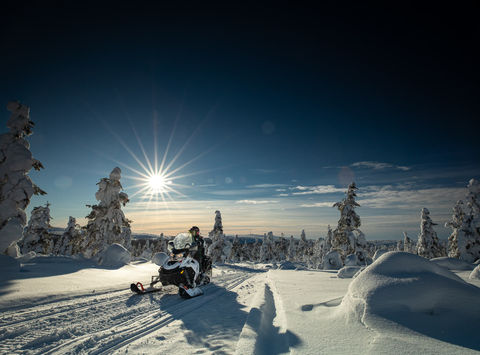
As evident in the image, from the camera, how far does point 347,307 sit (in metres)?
4.14

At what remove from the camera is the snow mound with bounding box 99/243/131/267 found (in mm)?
15923

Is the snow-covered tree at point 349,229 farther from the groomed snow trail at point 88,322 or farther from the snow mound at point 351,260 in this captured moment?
the groomed snow trail at point 88,322

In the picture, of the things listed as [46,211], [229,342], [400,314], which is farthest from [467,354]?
[46,211]

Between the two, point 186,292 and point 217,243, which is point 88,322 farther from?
point 217,243

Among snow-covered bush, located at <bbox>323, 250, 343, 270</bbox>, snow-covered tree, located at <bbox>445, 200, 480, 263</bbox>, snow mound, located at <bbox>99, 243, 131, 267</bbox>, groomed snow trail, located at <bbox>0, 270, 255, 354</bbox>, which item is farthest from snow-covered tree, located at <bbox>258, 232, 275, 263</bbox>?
groomed snow trail, located at <bbox>0, 270, 255, 354</bbox>

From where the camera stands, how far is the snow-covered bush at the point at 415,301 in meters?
3.42

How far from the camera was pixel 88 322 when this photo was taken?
14.6ft

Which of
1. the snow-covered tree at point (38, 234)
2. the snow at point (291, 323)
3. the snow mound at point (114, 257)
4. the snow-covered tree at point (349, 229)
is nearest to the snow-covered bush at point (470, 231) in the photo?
the snow-covered tree at point (349, 229)

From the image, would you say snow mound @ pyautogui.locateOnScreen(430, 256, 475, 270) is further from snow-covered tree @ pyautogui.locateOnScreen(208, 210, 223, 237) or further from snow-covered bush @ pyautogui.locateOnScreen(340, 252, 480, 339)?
snow-covered tree @ pyautogui.locateOnScreen(208, 210, 223, 237)

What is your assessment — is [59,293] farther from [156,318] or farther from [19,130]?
[19,130]

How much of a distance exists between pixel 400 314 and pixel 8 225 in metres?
16.0

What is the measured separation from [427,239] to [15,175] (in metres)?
47.7

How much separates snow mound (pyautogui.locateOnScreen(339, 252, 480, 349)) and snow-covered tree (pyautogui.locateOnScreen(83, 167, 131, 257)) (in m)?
23.9

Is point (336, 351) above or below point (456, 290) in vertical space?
below
